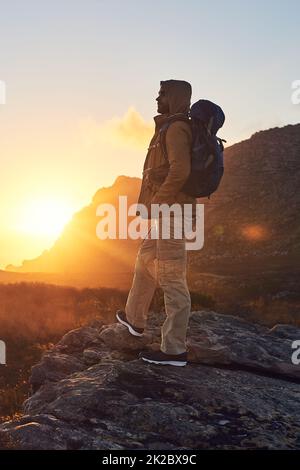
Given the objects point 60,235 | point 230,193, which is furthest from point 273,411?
point 60,235

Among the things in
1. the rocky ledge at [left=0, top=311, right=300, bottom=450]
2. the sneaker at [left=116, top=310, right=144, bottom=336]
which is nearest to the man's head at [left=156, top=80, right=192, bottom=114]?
the sneaker at [left=116, top=310, right=144, bottom=336]

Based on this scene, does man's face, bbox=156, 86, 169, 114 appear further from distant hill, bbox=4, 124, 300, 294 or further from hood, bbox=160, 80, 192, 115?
distant hill, bbox=4, 124, 300, 294

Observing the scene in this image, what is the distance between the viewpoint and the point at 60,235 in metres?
155

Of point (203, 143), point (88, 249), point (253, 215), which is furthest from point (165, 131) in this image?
point (88, 249)

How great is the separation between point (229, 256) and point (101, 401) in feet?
187

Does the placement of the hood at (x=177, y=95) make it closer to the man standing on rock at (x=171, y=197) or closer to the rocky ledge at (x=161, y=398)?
the man standing on rock at (x=171, y=197)

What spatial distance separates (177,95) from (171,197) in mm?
1282

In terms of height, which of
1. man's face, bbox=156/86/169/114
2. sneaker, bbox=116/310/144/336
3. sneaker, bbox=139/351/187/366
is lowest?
sneaker, bbox=139/351/187/366

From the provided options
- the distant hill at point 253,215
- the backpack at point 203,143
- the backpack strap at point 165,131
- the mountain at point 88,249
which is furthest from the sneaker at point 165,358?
the mountain at point 88,249

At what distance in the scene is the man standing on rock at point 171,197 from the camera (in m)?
6.10

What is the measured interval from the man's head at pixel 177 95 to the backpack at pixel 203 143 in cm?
17

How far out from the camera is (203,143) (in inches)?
242

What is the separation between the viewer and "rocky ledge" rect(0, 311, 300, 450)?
4.71 metres

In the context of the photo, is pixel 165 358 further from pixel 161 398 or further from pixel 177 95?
A: pixel 177 95
